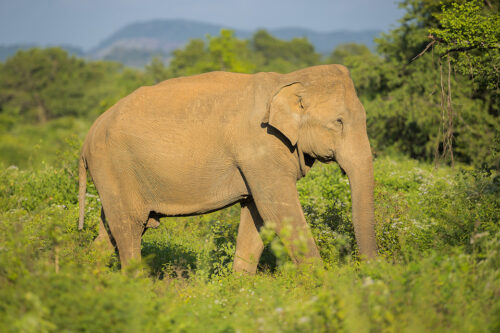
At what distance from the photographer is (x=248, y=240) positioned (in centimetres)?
643

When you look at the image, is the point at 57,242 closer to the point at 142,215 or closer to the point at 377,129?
the point at 142,215

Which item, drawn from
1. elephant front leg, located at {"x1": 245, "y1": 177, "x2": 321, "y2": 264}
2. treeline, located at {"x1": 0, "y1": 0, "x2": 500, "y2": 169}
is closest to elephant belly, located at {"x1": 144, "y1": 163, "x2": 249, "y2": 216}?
elephant front leg, located at {"x1": 245, "y1": 177, "x2": 321, "y2": 264}

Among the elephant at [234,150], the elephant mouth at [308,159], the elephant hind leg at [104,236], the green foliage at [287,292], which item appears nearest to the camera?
the green foliage at [287,292]

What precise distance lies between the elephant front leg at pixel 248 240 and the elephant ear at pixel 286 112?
125 centimetres

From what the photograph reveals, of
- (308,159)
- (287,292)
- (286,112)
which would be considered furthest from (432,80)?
(287,292)

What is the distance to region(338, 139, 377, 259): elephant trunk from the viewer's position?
17.3 feet

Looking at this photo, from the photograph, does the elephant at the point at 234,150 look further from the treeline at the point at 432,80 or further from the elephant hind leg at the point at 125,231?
the treeline at the point at 432,80

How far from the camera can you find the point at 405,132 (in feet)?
54.0

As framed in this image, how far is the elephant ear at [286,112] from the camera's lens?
18.0 ft

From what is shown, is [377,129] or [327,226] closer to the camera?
[327,226]

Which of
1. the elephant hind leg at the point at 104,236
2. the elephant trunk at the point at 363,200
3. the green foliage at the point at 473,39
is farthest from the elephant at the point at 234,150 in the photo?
the green foliage at the point at 473,39

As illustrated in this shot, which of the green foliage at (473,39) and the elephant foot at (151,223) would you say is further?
the green foliage at (473,39)

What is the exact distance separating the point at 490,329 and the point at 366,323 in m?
0.94

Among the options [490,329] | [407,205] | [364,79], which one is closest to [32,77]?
[364,79]
